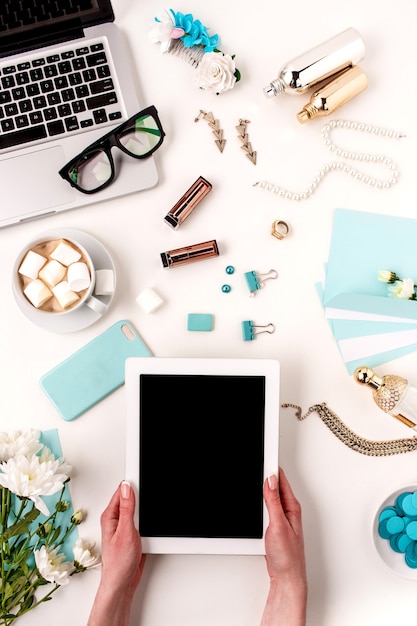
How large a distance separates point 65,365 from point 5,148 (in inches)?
13.8

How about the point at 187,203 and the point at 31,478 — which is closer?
the point at 31,478

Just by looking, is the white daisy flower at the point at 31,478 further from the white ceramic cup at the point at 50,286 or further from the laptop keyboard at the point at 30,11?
the laptop keyboard at the point at 30,11

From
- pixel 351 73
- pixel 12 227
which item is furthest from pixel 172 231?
pixel 351 73

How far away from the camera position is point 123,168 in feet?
3.16

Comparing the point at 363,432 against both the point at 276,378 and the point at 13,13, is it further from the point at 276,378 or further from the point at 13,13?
the point at 13,13

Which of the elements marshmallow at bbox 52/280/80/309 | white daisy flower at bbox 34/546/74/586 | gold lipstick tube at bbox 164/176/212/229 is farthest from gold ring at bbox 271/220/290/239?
white daisy flower at bbox 34/546/74/586

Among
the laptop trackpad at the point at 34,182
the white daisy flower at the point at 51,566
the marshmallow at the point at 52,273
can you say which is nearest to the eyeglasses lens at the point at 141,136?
the laptop trackpad at the point at 34,182

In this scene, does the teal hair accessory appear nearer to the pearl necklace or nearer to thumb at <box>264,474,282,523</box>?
the pearl necklace

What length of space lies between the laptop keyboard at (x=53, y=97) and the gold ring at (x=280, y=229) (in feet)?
0.99

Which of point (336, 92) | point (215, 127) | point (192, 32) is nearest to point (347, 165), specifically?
point (336, 92)

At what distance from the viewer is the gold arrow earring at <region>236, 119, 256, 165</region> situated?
985mm

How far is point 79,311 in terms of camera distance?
950 millimetres

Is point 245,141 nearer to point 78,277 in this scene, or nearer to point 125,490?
point 78,277

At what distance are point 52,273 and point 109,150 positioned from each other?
0.21 m
